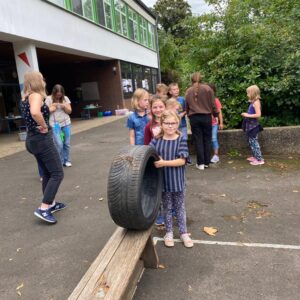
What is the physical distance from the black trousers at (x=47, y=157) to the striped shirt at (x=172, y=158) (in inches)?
60.0

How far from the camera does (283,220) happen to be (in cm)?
391

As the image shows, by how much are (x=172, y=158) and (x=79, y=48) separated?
12.7 meters

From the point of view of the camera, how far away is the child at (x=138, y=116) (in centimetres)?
418

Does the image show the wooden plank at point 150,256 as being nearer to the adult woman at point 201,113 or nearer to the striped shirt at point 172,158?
the striped shirt at point 172,158

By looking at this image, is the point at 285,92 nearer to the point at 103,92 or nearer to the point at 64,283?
the point at 64,283

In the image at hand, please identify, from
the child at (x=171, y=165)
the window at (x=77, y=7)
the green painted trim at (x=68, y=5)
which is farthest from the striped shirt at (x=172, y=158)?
the window at (x=77, y=7)

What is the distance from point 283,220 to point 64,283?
2448mm

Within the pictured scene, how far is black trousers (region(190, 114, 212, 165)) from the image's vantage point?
6.11m

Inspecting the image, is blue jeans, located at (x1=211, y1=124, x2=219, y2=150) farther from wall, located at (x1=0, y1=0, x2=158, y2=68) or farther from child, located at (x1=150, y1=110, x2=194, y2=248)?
wall, located at (x1=0, y1=0, x2=158, y2=68)

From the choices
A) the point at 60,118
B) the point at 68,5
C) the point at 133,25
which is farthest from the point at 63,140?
the point at 133,25

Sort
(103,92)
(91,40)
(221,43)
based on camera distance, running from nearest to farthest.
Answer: (221,43), (91,40), (103,92)

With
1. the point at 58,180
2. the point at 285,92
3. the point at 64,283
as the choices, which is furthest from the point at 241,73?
the point at 64,283

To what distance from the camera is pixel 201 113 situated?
6039 millimetres

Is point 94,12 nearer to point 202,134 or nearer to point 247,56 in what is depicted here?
point 247,56
